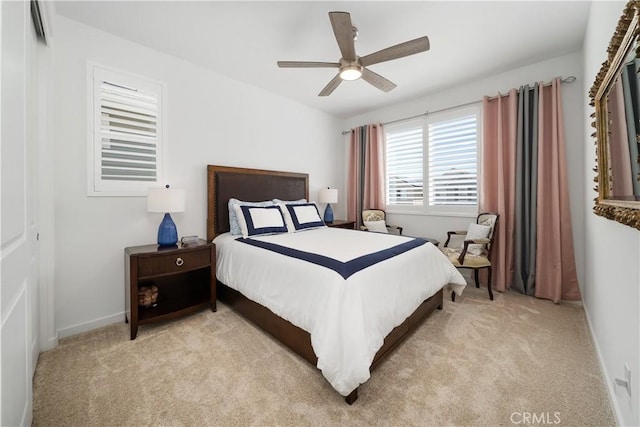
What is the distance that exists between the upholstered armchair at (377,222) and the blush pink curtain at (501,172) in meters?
1.32

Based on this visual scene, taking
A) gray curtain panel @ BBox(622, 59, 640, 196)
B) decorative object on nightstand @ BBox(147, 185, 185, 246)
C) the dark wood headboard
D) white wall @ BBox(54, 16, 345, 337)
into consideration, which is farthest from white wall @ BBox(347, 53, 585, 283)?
decorative object on nightstand @ BBox(147, 185, 185, 246)

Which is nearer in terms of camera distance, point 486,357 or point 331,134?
point 486,357

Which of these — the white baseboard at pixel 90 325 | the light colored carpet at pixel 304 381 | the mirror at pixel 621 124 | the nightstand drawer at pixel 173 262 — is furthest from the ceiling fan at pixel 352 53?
the white baseboard at pixel 90 325

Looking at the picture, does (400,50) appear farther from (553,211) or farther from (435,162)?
(553,211)

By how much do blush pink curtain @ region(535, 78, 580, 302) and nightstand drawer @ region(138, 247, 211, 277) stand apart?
12.1ft

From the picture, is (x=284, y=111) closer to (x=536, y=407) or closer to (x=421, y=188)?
(x=421, y=188)

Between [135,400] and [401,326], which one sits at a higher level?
[401,326]

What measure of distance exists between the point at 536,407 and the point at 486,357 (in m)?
0.43

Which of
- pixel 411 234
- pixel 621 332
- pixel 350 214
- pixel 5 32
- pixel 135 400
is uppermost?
pixel 5 32

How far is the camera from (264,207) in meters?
3.09

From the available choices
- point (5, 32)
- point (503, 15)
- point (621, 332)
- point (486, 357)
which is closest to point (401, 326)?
point (486, 357)

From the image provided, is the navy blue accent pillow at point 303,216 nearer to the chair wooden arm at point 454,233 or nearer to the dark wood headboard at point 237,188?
the dark wood headboard at point 237,188

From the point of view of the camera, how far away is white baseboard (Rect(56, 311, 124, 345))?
2184mm

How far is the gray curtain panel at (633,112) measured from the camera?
1.00m
